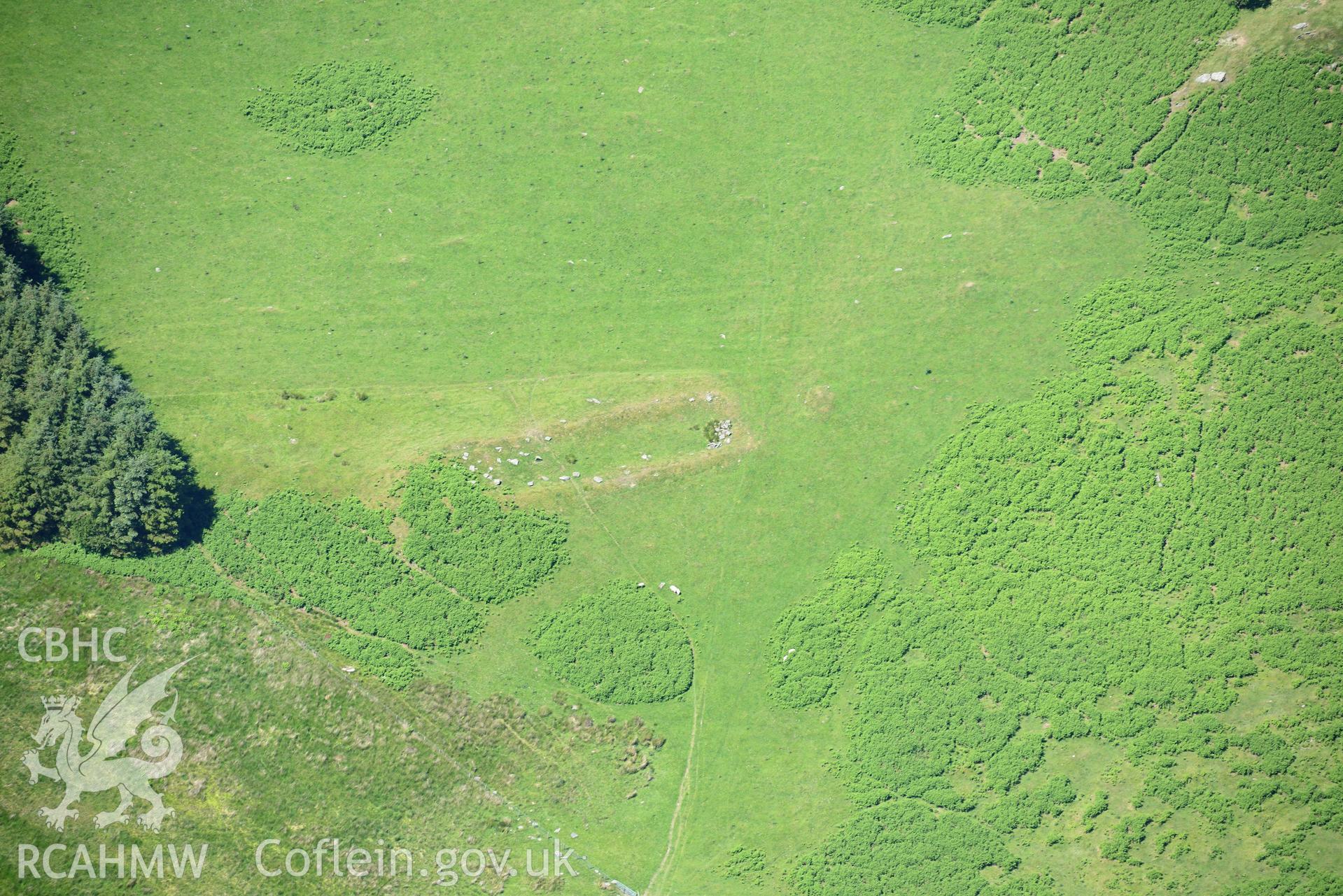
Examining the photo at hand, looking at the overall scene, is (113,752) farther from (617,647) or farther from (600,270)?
(600,270)

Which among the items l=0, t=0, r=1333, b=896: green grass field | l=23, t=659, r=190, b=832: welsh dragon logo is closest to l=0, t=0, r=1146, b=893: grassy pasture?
l=0, t=0, r=1333, b=896: green grass field

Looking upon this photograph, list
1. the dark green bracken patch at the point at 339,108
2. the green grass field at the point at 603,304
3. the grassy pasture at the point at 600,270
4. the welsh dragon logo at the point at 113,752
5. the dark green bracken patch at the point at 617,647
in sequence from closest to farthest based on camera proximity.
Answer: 1. the welsh dragon logo at the point at 113,752
2. the green grass field at the point at 603,304
3. the dark green bracken patch at the point at 617,647
4. the grassy pasture at the point at 600,270
5. the dark green bracken patch at the point at 339,108

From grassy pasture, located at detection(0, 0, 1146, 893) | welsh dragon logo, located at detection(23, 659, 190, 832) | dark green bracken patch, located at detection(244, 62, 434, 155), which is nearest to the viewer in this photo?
welsh dragon logo, located at detection(23, 659, 190, 832)

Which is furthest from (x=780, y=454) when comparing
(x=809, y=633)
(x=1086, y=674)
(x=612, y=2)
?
(x=612, y=2)

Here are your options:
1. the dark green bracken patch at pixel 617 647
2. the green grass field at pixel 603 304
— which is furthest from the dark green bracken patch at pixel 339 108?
the dark green bracken patch at pixel 617 647

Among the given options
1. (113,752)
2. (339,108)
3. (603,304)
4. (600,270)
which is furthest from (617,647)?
(339,108)

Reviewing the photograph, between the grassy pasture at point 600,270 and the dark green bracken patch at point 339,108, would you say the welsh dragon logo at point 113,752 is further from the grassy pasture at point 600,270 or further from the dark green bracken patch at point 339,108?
the dark green bracken patch at point 339,108

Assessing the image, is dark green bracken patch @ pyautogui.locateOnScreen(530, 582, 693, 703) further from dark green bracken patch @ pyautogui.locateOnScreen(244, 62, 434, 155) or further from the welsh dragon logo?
dark green bracken patch @ pyautogui.locateOnScreen(244, 62, 434, 155)
